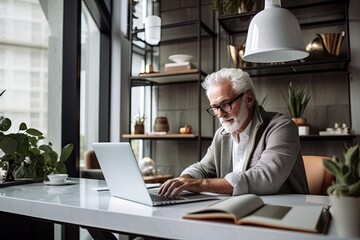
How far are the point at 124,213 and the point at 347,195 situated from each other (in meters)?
0.61

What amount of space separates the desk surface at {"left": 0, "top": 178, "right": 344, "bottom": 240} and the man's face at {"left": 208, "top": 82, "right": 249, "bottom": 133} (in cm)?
53

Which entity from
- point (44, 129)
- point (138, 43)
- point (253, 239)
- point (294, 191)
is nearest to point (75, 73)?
point (44, 129)

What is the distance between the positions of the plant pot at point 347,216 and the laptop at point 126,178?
0.53 meters

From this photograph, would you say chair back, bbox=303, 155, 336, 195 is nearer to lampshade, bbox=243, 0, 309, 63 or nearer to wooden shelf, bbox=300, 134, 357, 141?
lampshade, bbox=243, 0, 309, 63

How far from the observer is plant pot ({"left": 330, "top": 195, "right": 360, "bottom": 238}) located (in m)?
0.80

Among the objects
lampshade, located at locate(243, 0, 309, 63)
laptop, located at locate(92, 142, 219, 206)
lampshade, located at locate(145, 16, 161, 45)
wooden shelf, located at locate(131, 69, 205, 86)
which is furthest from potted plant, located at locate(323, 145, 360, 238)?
lampshade, located at locate(145, 16, 161, 45)

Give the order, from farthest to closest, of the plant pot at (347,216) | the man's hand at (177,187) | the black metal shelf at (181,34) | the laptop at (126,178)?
the black metal shelf at (181,34)
the man's hand at (177,187)
the laptop at (126,178)
the plant pot at (347,216)

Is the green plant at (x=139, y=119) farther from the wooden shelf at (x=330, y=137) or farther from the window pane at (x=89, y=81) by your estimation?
the wooden shelf at (x=330, y=137)

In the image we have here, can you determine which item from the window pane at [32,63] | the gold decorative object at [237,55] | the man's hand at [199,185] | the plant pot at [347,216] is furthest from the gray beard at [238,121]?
the gold decorative object at [237,55]

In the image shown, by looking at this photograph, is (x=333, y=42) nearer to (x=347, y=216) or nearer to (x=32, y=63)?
(x=32, y=63)

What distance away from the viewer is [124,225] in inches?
42.1

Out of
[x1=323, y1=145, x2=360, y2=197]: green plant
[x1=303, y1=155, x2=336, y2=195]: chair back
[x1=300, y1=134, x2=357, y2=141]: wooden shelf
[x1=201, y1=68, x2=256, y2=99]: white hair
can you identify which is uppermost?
[x1=201, y1=68, x2=256, y2=99]: white hair

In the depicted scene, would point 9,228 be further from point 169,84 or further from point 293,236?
point 169,84

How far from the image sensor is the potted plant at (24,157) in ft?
5.89
